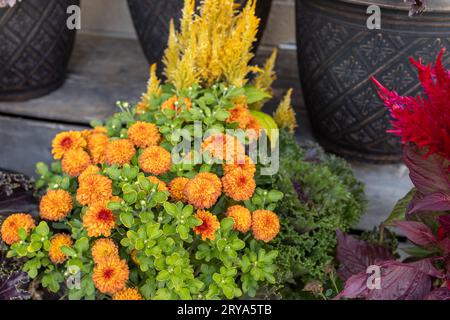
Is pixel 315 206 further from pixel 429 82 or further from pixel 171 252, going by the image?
pixel 429 82

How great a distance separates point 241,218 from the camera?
4.06 ft

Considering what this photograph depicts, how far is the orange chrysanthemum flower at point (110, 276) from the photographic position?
1.15 metres

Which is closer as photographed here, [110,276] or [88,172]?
[110,276]

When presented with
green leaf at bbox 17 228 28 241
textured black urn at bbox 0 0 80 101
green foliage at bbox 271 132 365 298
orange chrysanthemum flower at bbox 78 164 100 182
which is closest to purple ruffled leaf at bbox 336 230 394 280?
green foliage at bbox 271 132 365 298

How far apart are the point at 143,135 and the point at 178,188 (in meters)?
0.17

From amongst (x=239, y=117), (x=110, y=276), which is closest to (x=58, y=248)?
Result: (x=110, y=276)

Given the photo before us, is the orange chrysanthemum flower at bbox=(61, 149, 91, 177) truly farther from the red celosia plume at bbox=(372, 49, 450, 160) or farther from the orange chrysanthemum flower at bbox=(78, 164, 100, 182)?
the red celosia plume at bbox=(372, 49, 450, 160)

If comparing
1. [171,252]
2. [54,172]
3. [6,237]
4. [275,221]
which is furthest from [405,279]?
[54,172]

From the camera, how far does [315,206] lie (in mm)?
1394

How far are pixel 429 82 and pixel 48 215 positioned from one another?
2.70 feet

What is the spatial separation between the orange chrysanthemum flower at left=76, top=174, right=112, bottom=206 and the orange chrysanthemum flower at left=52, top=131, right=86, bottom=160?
0.18m

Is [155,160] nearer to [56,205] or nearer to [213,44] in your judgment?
[56,205]

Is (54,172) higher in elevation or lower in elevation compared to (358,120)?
lower

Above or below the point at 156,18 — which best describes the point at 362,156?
below
